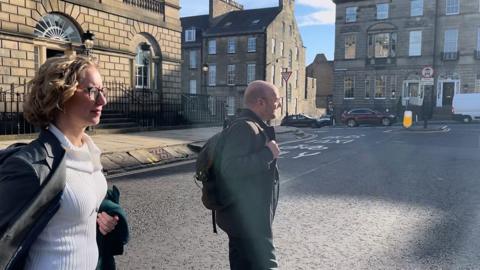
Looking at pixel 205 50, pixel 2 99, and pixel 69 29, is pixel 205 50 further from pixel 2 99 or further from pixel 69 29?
pixel 2 99

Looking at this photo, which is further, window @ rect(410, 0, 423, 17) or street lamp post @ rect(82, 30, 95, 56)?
window @ rect(410, 0, 423, 17)

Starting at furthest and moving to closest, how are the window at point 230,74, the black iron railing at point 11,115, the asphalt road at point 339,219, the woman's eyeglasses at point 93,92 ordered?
the window at point 230,74
the black iron railing at point 11,115
the asphalt road at point 339,219
the woman's eyeglasses at point 93,92

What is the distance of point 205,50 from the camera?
156 ft

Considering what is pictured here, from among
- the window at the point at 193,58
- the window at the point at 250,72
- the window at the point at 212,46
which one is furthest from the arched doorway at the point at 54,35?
the window at the point at 193,58

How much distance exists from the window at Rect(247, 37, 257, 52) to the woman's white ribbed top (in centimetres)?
4392

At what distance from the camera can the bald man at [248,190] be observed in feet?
9.01

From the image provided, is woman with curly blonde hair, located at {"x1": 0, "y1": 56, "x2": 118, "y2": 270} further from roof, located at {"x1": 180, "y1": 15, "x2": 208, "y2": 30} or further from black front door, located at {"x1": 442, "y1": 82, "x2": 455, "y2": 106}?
roof, located at {"x1": 180, "y1": 15, "x2": 208, "y2": 30}

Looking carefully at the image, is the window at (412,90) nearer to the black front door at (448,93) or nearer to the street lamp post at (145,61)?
the black front door at (448,93)

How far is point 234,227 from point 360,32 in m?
43.4

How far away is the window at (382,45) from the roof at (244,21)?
1136 centimetres

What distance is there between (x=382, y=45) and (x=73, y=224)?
44211 millimetres

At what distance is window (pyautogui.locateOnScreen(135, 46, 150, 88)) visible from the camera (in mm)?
21419

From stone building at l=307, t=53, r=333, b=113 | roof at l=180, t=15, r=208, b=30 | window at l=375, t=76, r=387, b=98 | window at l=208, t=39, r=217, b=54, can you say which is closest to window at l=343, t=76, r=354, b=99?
window at l=375, t=76, r=387, b=98

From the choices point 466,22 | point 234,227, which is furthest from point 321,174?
point 466,22
